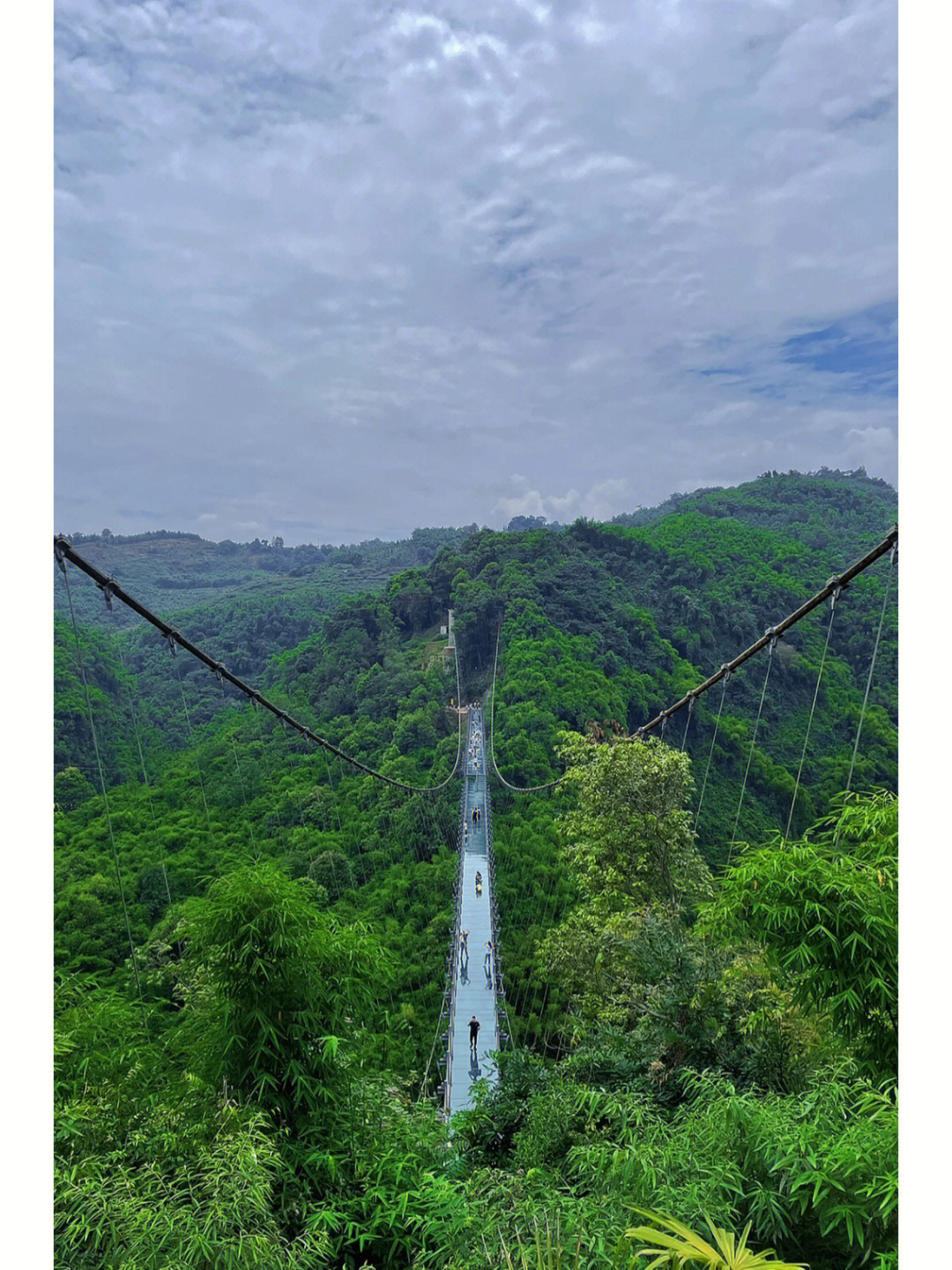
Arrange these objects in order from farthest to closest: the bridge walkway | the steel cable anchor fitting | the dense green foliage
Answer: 1. the bridge walkway
2. the steel cable anchor fitting
3. the dense green foliage

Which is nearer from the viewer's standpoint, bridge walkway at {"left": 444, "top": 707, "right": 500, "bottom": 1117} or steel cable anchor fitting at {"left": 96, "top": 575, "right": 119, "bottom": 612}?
steel cable anchor fitting at {"left": 96, "top": 575, "right": 119, "bottom": 612}

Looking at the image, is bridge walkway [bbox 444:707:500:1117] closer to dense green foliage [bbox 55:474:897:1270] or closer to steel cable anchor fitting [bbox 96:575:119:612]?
dense green foliage [bbox 55:474:897:1270]

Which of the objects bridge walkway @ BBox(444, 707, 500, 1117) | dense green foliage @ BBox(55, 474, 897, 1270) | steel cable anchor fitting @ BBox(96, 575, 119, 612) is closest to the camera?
dense green foliage @ BBox(55, 474, 897, 1270)

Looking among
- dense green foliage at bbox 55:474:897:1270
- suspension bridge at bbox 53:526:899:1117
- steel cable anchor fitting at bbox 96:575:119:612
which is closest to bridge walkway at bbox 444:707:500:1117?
suspension bridge at bbox 53:526:899:1117

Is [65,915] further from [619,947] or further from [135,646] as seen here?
[135,646]

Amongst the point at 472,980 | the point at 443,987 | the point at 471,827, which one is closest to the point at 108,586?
the point at 472,980

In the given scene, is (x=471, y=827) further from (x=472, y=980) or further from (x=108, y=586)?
(x=108, y=586)
